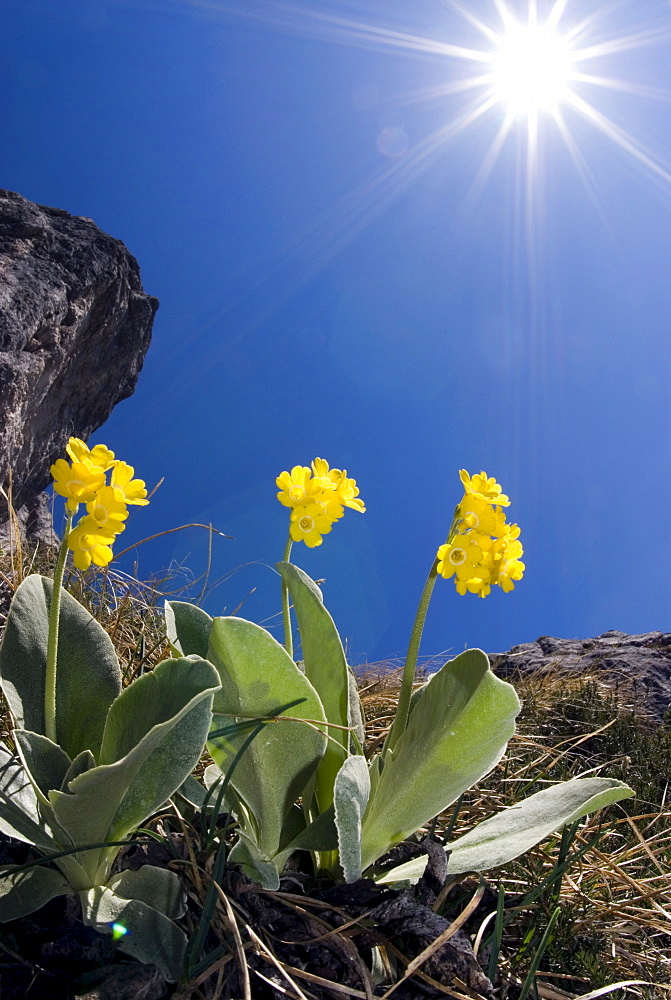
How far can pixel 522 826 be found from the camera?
1.26 metres

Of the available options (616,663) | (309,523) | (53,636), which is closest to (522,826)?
(309,523)

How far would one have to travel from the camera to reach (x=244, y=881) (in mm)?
1108

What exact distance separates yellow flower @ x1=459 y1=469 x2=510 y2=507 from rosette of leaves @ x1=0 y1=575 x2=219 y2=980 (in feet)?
1.80

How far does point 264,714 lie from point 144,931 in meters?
0.35

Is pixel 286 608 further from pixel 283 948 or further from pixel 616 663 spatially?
pixel 616 663

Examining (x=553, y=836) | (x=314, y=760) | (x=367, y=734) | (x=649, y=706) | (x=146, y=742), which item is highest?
(x=649, y=706)

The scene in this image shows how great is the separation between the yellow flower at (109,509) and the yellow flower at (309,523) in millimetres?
314

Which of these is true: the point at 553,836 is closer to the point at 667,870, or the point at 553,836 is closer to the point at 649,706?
the point at 667,870

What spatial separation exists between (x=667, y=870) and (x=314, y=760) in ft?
3.98

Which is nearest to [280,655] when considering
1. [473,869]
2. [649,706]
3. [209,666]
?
[209,666]

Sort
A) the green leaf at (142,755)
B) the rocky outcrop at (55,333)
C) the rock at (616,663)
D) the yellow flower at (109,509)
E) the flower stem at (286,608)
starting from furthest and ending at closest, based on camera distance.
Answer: the rock at (616,663) < the rocky outcrop at (55,333) < the flower stem at (286,608) < the yellow flower at (109,509) < the green leaf at (142,755)

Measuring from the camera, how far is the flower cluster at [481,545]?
1201 millimetres

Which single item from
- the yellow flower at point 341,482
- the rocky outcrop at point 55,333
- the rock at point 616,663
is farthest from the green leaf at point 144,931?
the rock at point 616,663

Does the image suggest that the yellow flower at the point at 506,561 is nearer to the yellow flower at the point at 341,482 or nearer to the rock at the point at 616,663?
the yellow flower at the point at 341,482
